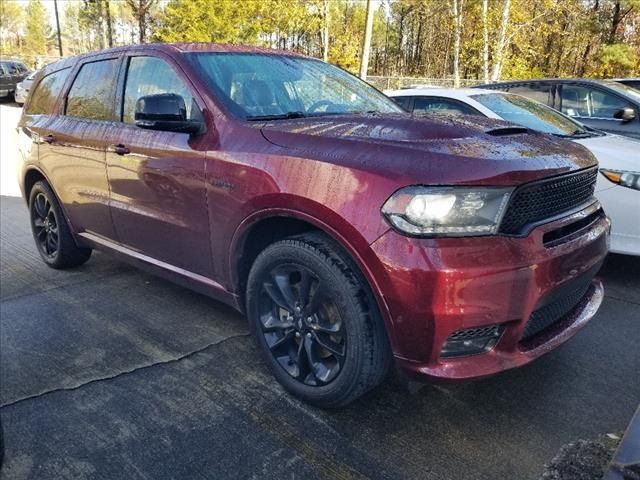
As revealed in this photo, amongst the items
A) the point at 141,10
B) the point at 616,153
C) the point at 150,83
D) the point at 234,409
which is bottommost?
the point at 234,409

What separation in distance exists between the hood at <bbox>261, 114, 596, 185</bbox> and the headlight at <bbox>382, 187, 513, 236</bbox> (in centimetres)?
4

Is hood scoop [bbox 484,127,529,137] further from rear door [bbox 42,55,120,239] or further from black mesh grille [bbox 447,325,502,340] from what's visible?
rear door [bbox 42,55,120,239]

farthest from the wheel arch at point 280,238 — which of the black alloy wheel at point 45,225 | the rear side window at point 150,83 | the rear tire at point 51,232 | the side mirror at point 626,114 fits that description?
the side mirror at point 626,114

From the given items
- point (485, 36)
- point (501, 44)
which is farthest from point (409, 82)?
point (501, 44)

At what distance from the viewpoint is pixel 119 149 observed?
11.4ft

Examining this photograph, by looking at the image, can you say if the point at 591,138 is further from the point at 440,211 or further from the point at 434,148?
the point at 440,211

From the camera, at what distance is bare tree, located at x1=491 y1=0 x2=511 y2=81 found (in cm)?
1989

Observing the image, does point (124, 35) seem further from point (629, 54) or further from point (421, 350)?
point (421, 350)

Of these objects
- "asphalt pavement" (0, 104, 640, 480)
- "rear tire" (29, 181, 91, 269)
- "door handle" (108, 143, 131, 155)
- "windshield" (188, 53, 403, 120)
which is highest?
"windshield" (188, 53, 403, 120)

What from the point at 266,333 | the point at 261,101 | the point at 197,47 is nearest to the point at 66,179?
the point at 197,47

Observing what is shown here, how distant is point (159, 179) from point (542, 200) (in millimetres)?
Answer: 2082

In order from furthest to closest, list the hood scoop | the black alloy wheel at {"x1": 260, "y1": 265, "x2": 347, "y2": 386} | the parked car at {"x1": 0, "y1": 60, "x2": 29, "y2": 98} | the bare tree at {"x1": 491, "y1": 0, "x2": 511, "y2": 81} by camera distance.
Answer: the parked car at {"x1": 0, "y1": 60, "x2": 29, "y2": 98} < the bare tree at {"x1": 491, "y1": 0, "x2": 511, "y2": 81} < the hood scoop < the black alloy wheel at {"x1": 260, "y1": 265, "x2": 347, "y2": 386}

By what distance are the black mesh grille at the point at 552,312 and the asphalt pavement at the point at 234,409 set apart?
0.48 meters

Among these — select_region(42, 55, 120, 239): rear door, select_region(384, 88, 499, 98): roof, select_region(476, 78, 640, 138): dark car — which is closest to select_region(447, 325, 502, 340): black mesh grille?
select_region(42, 55, 120, 239): rear door
